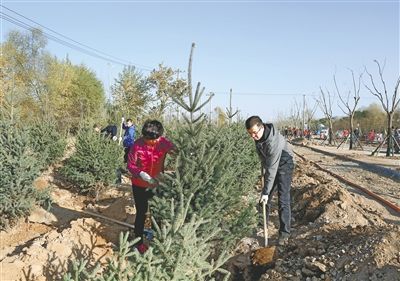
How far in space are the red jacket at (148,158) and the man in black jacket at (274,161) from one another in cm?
106

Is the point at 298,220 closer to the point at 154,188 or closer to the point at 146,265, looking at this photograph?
the point at 154,188

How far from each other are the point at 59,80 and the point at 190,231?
97.9ft

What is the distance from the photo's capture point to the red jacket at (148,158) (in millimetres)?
→ 4996

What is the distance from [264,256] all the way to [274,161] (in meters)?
1.16

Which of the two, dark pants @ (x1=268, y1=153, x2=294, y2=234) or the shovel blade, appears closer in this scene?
the shovel blade

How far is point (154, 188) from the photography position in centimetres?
480

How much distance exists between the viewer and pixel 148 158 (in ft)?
16.5

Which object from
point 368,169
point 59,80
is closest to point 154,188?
point 368,169

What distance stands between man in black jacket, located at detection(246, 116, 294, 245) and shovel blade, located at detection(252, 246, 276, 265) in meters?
0.31

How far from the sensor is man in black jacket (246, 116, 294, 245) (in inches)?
196

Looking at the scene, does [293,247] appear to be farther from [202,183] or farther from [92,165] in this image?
[92,165]

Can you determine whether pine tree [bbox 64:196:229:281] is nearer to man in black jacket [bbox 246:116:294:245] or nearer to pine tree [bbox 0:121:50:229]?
man in black jacket [bbox 246:116:294:245]

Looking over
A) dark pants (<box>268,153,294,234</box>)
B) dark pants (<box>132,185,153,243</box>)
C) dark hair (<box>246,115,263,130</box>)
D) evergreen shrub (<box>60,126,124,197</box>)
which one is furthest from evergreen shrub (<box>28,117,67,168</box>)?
dark hair (<box>246,115,263,130</box>)

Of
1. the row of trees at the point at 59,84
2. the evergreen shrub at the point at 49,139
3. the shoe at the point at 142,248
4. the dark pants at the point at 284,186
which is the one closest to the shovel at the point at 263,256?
the dark pants at the point at 284,186
